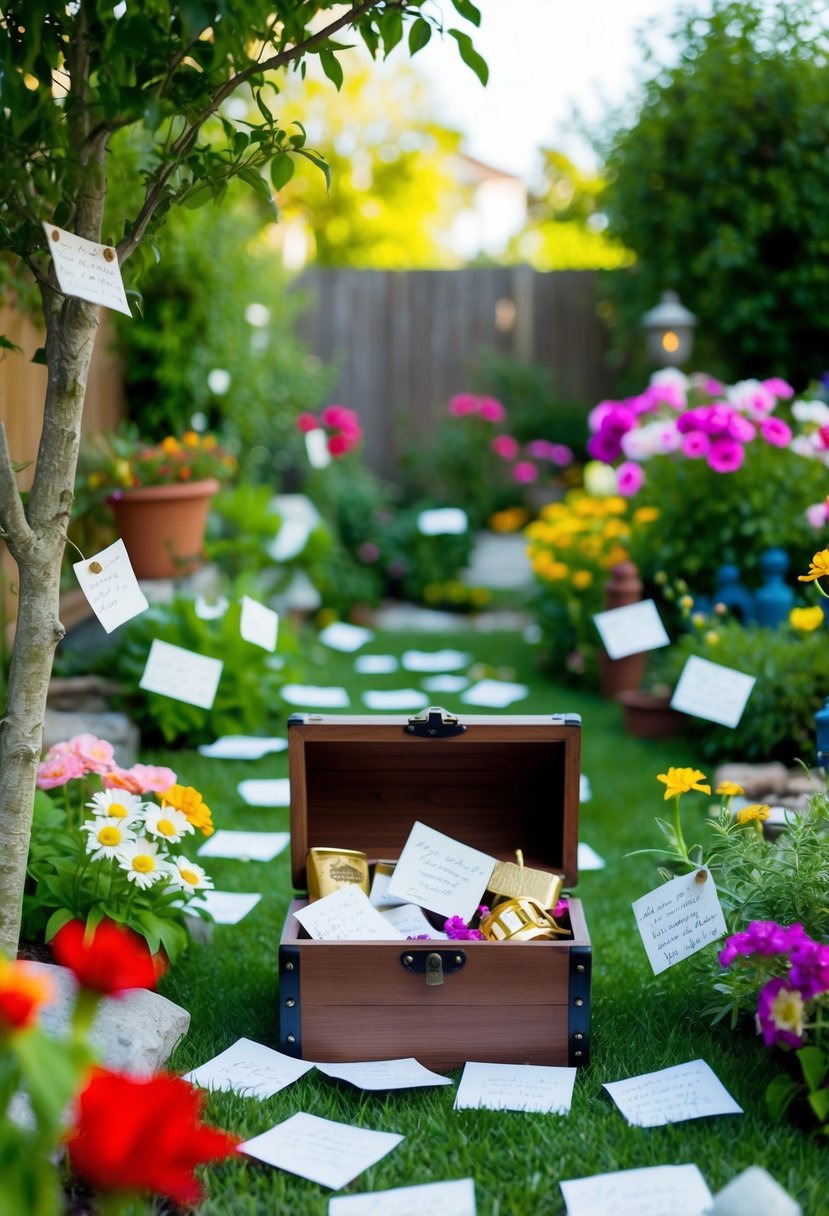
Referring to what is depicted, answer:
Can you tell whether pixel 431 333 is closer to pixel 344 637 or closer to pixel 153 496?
pixel 344 637

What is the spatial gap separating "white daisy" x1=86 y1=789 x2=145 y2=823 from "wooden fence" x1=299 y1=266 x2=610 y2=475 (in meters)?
6.65

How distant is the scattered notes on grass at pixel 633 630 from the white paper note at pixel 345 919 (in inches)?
53.5

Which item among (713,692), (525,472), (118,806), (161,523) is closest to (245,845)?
(118,806)

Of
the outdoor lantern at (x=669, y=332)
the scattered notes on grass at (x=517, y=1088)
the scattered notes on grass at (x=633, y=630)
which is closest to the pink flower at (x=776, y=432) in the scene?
the scattered notes on grass at (x=633, y=630)

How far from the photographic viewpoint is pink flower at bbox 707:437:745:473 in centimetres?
434

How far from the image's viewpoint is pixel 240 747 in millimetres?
3986

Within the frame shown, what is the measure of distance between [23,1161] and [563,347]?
8.10 meters

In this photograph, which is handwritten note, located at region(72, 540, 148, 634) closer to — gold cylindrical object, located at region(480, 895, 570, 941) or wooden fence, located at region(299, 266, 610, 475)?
gold cylindrical object, located at region(480, 895, 570, 941)

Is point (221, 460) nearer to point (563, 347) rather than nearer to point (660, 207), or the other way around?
point (660, 207)

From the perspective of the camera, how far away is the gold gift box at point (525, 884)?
7.32 ft

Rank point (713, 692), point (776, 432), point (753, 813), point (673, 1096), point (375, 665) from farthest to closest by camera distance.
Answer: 1. point (375, 665)
2. point (776, 432)
3. point (713, 692)
4. point (753, 813)
5. point (673, 1096)

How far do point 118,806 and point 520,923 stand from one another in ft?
2.49

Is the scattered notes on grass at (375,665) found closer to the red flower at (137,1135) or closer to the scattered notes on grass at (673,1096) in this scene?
the scattered notes on grass at (673,1096)

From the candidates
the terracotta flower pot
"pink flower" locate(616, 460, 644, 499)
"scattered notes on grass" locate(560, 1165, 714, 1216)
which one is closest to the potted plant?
the terracotta flower pot
